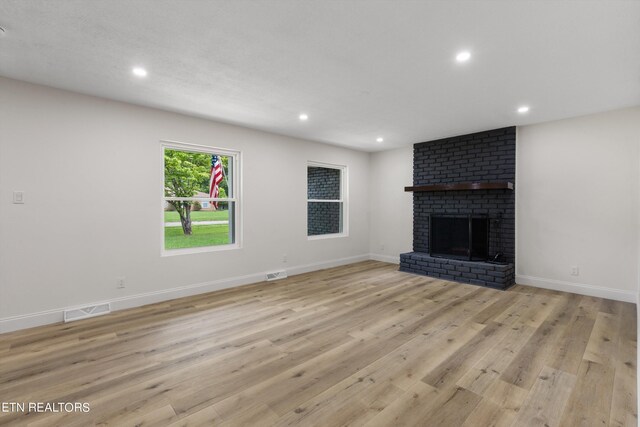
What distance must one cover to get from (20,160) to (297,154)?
3525 mm

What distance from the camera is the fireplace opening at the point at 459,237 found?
4.89 m

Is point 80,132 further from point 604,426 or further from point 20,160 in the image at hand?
point 604,426

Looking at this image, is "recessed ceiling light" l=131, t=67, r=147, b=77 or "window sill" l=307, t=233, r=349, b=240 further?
"window sill" l=307, t=233, r=349, b=240

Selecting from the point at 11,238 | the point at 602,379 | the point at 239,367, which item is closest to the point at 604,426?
the point at 602,379

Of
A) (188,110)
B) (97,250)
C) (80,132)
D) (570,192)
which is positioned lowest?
(97,250)

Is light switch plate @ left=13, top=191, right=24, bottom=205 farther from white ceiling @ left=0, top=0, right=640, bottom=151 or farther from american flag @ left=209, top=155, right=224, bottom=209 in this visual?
american flag @ left=209, top=155, right=224, bottom=209

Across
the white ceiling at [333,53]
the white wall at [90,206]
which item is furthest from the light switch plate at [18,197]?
the white ceiling at [333,53]

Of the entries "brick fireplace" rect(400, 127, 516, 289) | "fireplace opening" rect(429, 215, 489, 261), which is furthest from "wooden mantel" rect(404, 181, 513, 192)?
"fireplace opening" rect(429, 215, 489, 261)

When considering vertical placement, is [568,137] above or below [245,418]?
above

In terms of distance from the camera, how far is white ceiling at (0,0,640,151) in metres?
1.91

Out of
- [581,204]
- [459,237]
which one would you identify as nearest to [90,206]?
[459,237]

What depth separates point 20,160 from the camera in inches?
116

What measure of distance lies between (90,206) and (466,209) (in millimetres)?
5327

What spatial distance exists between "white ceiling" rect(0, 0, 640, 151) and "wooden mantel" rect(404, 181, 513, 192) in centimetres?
112
